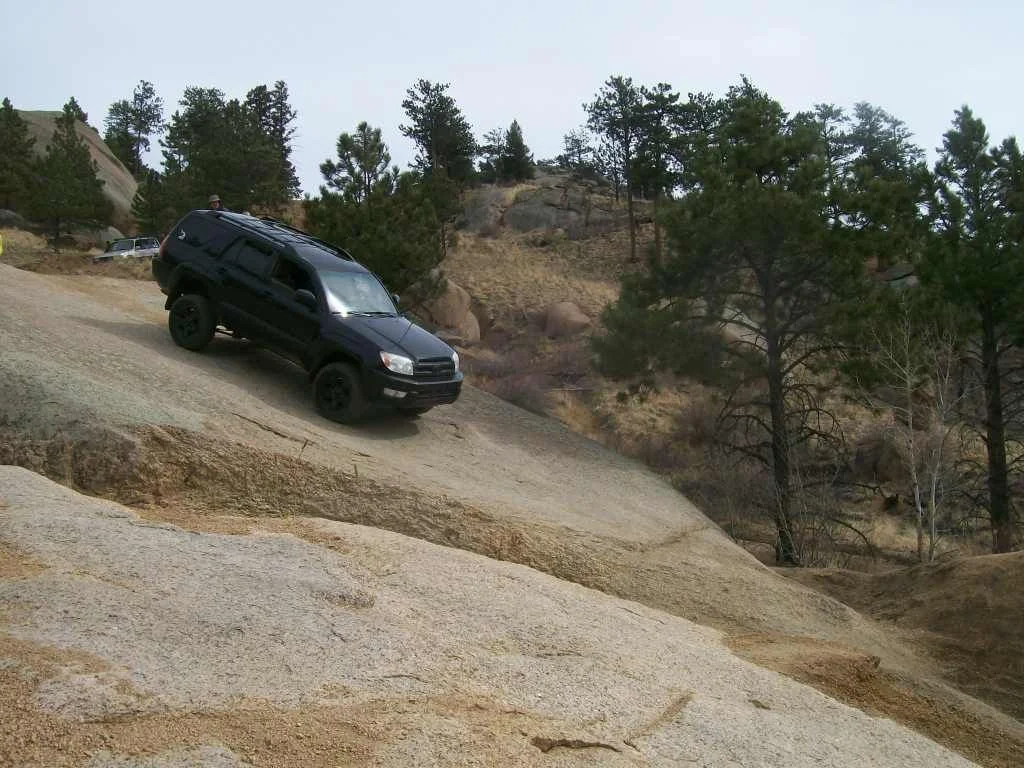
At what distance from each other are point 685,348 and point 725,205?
2.89 metres

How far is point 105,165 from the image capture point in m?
53.9

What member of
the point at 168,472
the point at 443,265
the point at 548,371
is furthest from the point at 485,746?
the point at 443,265

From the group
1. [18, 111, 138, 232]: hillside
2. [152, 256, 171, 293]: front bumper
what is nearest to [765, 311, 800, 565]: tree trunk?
[152, 256, 171, 293]: front bumper

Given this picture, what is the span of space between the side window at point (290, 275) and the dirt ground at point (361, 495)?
1.41m

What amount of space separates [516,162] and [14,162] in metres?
31.7

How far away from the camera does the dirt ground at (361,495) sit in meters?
7.65

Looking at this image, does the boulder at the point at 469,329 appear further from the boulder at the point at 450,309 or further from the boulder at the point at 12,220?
the boulder at the point at 12,220

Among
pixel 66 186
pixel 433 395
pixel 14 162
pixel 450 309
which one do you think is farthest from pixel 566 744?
pixel 14 162

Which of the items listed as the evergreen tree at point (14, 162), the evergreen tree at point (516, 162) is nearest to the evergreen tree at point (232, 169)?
the evergreen tree at point (14, 162)

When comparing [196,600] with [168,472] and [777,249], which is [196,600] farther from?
[777,249]

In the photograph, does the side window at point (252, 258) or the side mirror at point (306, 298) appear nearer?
the side mirror at point (306, 298)

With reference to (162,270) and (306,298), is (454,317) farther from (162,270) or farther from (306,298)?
(306,298)

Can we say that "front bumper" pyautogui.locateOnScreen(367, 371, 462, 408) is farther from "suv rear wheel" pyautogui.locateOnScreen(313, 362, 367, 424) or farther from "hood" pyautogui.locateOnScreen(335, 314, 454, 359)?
"hood" pyautogui.locateOnScreen(335, 314, 454, 359)

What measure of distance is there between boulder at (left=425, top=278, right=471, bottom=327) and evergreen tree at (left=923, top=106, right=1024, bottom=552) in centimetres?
2266
